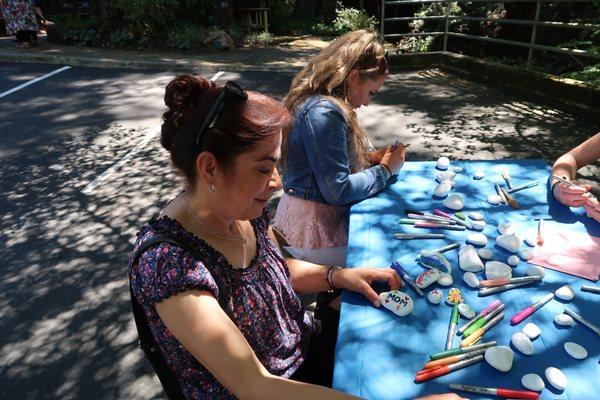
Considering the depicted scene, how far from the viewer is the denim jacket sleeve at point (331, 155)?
79.9 inches

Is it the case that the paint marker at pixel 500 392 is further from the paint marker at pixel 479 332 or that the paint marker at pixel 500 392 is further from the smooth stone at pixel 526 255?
the smooth stone at pixel 526 255

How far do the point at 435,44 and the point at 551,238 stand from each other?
8863 mm

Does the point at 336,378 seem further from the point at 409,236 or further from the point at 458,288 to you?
the point at 409,236

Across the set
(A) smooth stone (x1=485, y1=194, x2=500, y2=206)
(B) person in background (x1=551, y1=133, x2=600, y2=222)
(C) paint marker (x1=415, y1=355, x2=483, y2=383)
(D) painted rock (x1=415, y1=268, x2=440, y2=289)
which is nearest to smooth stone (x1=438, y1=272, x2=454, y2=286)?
(D) painted rock (x1=415, y1=268, x2=440, y2=289)

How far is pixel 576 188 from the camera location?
1.97 meters

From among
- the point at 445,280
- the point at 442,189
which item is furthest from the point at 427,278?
the point at 442,189

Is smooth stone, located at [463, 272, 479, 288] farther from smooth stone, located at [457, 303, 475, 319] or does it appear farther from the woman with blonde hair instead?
the woman with blonde hair

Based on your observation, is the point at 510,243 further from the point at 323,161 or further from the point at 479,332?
the point at 323,161

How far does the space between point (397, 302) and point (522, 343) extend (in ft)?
1.24

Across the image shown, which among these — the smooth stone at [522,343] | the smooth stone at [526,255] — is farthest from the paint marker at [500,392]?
the smooth stone at [526,255]

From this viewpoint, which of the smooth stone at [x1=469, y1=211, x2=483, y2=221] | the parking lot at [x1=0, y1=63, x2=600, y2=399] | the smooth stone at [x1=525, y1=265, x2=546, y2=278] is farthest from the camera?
the parking lot at [x1=0, y1=63, x2=600, y2=399]

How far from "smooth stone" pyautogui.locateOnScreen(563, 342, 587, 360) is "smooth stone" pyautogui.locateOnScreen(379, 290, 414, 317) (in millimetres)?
441

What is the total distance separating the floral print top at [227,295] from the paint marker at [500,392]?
0.57 m

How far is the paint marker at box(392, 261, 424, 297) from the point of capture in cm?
156
